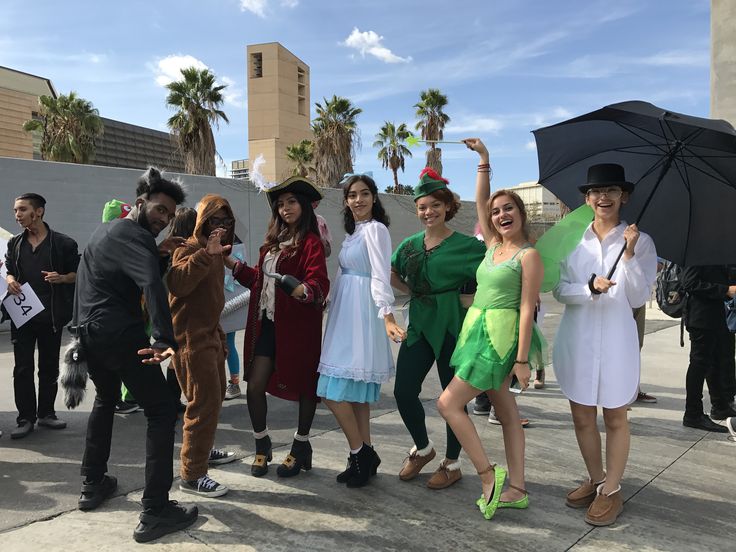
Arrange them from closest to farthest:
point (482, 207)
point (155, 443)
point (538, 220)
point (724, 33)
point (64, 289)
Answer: point (155, 443) < point (482, 207) < point (64, 289) < point (724, 33) < point (538, 220)

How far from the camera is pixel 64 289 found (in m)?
4.42

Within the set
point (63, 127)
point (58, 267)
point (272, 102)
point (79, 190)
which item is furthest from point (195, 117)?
point (272, 102)

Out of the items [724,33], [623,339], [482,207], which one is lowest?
[623,339]

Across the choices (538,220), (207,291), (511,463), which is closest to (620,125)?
(511,463)

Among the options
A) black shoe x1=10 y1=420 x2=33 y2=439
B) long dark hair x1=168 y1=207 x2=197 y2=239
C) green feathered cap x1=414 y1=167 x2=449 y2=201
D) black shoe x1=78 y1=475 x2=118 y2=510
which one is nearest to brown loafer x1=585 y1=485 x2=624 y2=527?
green feathered cap x1=414 y1=167 x2=449 y2=201

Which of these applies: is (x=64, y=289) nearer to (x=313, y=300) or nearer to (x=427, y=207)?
(x=313, y=300)

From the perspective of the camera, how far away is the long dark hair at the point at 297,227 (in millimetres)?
3391

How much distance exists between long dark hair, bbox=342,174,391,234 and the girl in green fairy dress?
28.5 inches

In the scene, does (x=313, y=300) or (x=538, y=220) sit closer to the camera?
(x=313, y=300)

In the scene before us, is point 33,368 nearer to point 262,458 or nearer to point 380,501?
point 262,458

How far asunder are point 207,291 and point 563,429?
3040 mm

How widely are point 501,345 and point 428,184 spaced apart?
1.05 m

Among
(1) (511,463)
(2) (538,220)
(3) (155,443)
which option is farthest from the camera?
(2) (538,220)

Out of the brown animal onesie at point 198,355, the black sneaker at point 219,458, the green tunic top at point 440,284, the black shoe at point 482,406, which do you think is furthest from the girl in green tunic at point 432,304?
the black shoe at point 482,406
